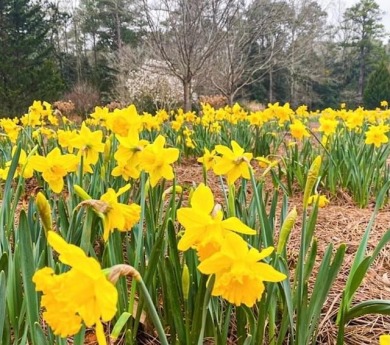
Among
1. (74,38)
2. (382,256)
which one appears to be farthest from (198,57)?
(74,38)

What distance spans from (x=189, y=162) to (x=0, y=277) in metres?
4.16

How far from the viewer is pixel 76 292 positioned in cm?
51

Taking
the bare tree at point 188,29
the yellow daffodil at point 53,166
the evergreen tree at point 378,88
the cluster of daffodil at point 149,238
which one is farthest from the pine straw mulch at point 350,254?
the evergreen tree at point 378,88

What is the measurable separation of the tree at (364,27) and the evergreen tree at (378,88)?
25.5 ft

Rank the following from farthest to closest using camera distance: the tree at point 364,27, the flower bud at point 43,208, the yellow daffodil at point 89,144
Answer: the tree at point 364,27 → the yellow daffodil at point 89,144 → the flower bud at point 43,208

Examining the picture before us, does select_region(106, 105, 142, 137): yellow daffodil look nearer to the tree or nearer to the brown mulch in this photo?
the brown mulch

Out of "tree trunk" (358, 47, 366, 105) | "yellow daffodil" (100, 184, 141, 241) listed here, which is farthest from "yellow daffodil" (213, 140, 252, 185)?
"tree trunk" (358, 47, 366, 105)

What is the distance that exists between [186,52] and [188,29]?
44 centimetres

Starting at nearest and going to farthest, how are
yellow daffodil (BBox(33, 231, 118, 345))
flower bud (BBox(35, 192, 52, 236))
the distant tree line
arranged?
yellow daffodil (BBox(33, 231, 118, 345)), flower bud (BBox(35, 192, 52, 236)), the distant tree line

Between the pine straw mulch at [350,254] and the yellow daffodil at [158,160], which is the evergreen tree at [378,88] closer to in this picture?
the pine straw mulch at [350,254]

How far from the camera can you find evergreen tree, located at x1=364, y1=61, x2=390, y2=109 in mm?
25484

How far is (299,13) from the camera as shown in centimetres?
1686

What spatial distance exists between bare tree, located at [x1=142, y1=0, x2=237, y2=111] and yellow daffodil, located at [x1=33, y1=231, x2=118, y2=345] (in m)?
8.30

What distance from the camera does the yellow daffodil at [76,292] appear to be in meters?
0.51
